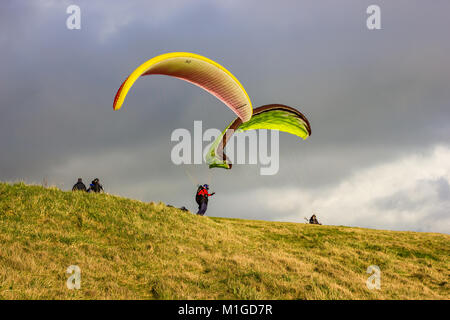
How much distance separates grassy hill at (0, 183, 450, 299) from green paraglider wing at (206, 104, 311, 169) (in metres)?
4.30

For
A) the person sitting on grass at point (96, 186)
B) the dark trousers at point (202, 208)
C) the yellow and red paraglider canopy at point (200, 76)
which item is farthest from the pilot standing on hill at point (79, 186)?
the yellow and red paraglider canopy at point (200, 76)

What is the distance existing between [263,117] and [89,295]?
51.0 ft

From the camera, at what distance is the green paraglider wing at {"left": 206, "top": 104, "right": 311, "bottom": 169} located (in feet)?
70.5

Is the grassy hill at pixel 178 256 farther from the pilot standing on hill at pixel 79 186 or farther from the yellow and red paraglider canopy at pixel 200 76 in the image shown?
the yellow and red paraglider canopy at pixel 200 76

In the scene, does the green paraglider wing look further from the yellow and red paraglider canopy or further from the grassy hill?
the grassy hill

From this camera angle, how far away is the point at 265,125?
2303 centimetres

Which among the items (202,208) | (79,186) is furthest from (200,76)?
(79,186)

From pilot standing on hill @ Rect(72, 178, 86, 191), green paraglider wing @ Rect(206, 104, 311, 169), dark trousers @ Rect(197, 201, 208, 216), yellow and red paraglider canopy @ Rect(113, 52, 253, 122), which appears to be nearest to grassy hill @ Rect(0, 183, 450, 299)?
dark trousers @ Rect(197, 201, 208, 216)

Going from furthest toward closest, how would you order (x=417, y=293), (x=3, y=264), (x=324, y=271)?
(x=324, y=271), (x=417, y=293), (x=3, y=264)

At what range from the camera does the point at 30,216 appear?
1603cm

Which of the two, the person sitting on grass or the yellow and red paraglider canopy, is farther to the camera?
the person sitting on grass
